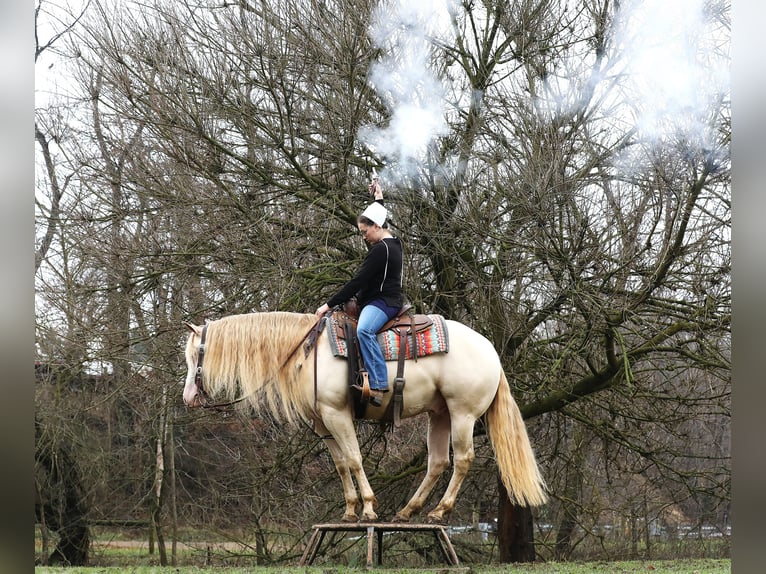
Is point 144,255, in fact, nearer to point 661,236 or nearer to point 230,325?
point 230,325

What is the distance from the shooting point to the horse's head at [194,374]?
225 inches

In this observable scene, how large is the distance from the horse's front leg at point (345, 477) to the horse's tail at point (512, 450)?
1.08 m

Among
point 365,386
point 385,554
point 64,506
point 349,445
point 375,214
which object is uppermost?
point 375,214

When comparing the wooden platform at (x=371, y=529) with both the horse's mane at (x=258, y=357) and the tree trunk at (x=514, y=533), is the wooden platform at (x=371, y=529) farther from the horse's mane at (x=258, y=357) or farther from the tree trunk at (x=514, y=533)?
the tree trunk at (x=514, y=533)

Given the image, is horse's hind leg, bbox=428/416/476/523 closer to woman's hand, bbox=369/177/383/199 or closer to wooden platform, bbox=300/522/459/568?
wooden platform, bbox=300/522/459/568

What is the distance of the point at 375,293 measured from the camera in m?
5.93

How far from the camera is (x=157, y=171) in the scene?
28.9 ft

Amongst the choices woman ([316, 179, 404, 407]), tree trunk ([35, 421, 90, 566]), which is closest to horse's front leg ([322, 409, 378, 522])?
woman ([316, 179, 404, 407])

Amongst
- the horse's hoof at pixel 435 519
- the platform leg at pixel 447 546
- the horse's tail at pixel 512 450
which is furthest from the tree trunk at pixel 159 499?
the horse's tail at pixel 512 450

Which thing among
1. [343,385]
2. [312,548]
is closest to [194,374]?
[343,385]

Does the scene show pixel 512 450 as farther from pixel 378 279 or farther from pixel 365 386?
pixel 378 279

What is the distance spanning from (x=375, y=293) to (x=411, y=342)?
1.41 ft

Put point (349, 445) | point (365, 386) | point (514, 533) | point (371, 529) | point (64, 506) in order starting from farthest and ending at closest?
point (64, 506), point (514, 533), point (349, 445), point (365, 386), point (371, 529)
